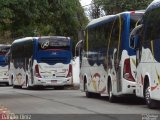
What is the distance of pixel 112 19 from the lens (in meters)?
23.0

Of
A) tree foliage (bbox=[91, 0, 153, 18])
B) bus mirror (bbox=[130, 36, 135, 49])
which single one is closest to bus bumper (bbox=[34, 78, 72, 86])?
tree foliage (bbox=[91, 0, 153, 18])

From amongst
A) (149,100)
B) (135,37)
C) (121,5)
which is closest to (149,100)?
(149,100)

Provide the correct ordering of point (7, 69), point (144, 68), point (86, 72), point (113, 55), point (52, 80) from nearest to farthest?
point (144, 68), point (113, 55), point (86, 72), point (52, 80), point (7, 69)

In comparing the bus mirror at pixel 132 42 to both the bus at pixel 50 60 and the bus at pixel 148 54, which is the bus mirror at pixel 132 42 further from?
the bus at pixel 50 60

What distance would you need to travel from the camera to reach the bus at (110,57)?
2116 centimetres

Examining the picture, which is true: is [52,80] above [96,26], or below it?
below

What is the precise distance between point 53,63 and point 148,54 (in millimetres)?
20271

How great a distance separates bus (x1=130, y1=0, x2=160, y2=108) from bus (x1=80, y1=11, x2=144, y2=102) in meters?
0.78

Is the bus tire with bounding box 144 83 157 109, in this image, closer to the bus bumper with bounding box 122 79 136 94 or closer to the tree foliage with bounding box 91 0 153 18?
the bus bumper with bounding box 122 79 136 94

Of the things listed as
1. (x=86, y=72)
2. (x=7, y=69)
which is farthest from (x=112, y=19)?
(x=7, y=69)

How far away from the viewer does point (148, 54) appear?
61.9 ft

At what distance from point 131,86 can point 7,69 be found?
31.7 metres

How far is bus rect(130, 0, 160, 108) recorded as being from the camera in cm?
1808

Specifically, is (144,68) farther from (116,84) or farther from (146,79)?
(116,84)
